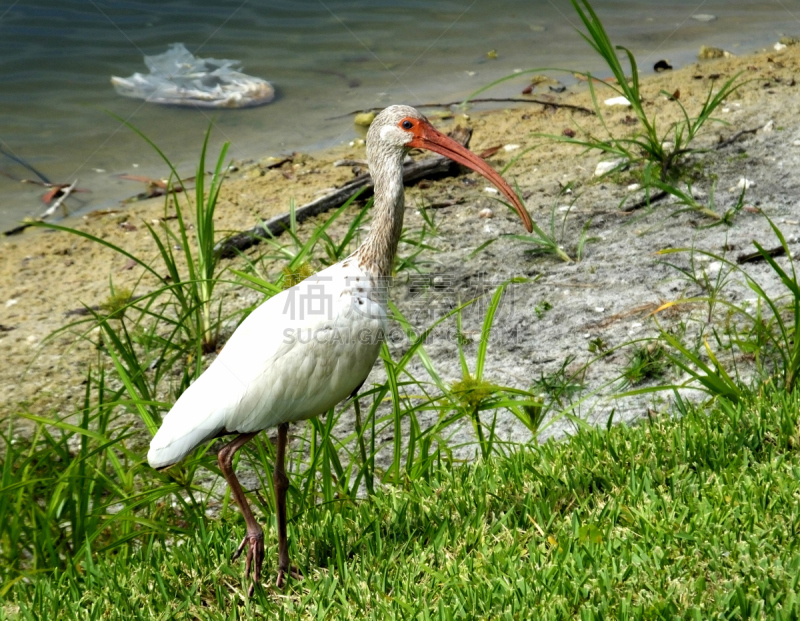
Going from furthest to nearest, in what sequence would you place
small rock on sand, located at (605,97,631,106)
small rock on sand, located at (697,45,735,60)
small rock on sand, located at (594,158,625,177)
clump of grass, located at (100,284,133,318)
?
1. small rock on sand, located at (697,45,735,60)
2. small rock on sand, located at (605,97,631,106)
3. small rock on sand, located at (594,158,625,177)
4. clump of grass, located at (100,284,133,318)

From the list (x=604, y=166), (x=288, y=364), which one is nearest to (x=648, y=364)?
(x=288, y=364)

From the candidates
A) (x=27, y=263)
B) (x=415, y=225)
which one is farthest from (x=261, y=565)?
(x=27, y=263)

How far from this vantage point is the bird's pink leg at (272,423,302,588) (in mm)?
3129

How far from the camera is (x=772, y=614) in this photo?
2400 millimetres

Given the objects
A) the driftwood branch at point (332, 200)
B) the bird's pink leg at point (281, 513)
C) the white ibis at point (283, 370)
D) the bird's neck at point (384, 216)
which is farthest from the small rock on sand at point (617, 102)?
the bird's pink leg at point (281, 513)

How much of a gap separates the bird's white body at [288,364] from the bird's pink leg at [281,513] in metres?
0.14

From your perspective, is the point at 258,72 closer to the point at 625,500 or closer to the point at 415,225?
the point at 415,225

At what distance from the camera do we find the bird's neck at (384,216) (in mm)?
3320

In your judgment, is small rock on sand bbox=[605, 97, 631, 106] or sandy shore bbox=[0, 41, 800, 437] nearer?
sandy shore bbox=[0, 41, 800, 437]

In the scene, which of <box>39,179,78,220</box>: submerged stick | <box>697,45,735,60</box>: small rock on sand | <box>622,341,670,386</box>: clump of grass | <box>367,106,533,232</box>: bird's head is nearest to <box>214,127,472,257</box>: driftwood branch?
<box>367,106,533,232</box>: bird's head

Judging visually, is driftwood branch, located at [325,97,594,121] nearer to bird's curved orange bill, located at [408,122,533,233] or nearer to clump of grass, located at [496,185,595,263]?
clump of grass, located at [496,185,595,263]

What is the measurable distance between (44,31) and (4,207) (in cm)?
386

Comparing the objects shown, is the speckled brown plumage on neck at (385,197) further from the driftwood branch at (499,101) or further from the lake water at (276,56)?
the lake water at (276,56)

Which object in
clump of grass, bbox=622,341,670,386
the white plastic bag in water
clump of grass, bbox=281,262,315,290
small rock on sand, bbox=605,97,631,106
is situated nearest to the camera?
clump of grass, bbox=281,262,315,290
